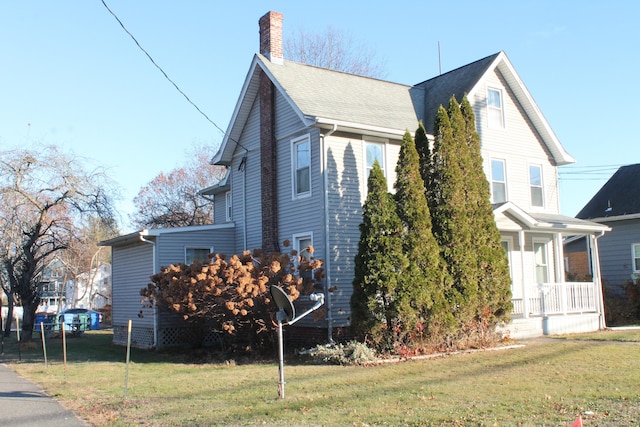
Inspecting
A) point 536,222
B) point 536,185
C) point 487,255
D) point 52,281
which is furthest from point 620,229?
point 52,281

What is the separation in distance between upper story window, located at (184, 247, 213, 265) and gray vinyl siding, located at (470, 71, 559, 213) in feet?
31.1

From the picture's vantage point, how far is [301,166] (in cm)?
1748

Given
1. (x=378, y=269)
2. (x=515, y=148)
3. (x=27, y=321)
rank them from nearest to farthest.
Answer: (x=378, y=269) < (x=515, y=148) < (x=27, y=321)

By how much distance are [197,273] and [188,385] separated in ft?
12.7

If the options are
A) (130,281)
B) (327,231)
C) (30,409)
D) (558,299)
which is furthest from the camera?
(130,281)

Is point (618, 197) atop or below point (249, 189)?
atop

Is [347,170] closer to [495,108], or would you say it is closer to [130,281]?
[495,108]

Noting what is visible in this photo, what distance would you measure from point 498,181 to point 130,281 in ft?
42.3

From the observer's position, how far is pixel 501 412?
8.08 m

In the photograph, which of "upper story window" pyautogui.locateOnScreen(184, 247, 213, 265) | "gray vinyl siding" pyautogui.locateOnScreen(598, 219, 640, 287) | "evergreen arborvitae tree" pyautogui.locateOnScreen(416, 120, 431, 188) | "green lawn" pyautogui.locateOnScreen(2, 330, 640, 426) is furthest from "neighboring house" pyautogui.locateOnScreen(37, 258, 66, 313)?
"gray vinyl siding" pyautogui.locateOnScreen(598, 219, 640, 287)

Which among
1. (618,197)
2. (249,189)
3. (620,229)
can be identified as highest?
(618,197)

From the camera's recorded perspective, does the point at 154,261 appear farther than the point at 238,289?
Yes

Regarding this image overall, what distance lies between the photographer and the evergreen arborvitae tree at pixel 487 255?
51.8 feet

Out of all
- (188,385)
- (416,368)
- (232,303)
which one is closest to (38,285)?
(232,303)
